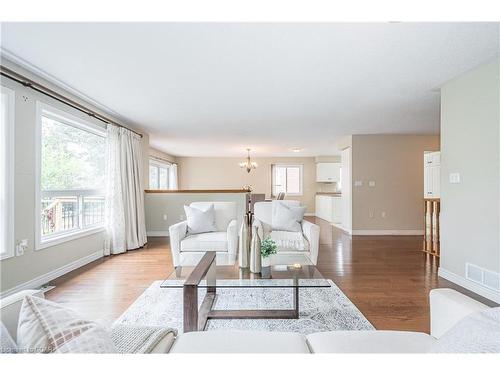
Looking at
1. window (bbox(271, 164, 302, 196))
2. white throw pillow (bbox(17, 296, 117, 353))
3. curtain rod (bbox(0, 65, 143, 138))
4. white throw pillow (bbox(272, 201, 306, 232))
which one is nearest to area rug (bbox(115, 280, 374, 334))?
white throw pillow (bbox(272, 201, 306, 232))

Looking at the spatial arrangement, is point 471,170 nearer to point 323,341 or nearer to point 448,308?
point 448,308

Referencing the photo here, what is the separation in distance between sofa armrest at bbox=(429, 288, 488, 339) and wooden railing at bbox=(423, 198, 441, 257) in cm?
365

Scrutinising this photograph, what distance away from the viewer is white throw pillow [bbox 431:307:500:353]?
726 millimetres

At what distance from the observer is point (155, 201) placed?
6379 mm

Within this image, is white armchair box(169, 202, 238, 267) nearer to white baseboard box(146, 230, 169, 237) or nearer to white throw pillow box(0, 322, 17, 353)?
white throw pillow box(0, 322, 17, 353)

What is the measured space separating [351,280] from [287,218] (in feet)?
3.71

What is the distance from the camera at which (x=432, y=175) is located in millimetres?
4809

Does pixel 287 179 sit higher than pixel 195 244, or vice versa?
pixel 287 179

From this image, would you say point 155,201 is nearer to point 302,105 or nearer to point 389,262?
point 302,105

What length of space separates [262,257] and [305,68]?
6.40 ft

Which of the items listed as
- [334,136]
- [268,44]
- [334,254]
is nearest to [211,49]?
[268,44]

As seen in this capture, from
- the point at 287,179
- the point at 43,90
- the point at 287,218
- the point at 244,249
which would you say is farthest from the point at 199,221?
the point at 287,179

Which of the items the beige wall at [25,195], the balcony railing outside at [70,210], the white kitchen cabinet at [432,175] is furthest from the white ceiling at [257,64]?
the balcony railing outside at [70,210]

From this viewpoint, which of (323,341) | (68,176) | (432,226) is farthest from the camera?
(432,226)
